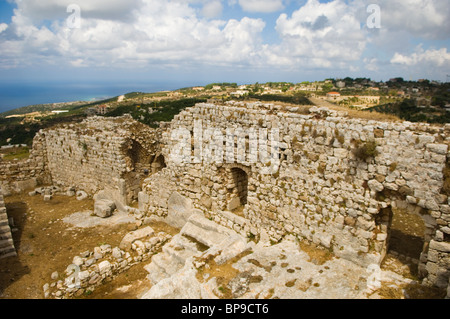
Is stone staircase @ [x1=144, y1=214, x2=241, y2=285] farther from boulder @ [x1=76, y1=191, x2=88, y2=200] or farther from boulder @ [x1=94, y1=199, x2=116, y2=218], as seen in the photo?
boulder @ [x1=76, y1=191, x2=88, y2=200]

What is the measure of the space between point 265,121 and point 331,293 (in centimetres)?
474

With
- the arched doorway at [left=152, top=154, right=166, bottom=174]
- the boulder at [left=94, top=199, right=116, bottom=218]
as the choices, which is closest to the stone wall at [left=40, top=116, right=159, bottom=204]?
the arched doorway at [left=152, top=154, right=166, bottom=174]

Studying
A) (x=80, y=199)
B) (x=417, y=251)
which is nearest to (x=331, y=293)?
(x=417, y=251)

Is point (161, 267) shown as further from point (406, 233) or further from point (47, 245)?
point (406, 233)

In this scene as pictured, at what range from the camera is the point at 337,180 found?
7.28m

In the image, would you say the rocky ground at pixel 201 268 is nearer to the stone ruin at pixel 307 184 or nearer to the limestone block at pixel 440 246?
the stone ruin at pixel 307 184

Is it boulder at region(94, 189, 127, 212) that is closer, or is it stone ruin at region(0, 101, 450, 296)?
stone ruin at region(0, 101, 450, 296)

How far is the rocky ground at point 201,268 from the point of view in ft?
20.8

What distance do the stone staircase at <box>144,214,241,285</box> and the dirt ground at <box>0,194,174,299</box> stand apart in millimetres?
529

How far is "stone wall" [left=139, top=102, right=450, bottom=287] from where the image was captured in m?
5.96

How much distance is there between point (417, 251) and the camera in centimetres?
829

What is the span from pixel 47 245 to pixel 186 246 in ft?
19.1

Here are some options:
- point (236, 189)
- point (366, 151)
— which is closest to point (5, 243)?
point (236, 189)
